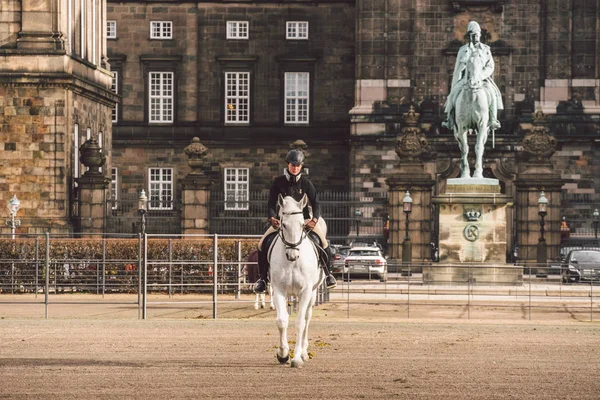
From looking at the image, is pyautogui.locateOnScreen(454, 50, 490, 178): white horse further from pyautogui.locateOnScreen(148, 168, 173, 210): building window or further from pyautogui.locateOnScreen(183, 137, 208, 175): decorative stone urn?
pyautogui.locateOnScreen(148, 168, 173, 210): building window

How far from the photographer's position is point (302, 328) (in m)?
20.1

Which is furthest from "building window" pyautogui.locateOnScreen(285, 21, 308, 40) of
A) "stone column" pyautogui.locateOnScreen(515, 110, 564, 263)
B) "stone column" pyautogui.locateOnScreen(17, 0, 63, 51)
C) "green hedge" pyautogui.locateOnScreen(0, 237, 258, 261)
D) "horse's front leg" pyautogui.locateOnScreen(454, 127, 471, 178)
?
"green hedge" pyautogui.locateOnScreen(0, 237, 258, 261)

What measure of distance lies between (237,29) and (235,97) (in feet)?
12.1

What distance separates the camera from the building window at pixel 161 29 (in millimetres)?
82000

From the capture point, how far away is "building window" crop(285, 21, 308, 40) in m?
81.9

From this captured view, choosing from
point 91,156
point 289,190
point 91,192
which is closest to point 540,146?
point 91,156

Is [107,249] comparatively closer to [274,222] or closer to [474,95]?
[474,95]

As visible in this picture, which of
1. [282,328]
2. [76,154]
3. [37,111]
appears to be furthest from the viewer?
[76,154]

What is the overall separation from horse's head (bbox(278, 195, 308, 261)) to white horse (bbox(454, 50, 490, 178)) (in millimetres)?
23321

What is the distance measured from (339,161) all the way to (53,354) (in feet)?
196

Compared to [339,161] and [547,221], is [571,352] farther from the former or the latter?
[339,161]

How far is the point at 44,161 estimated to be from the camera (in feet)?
160

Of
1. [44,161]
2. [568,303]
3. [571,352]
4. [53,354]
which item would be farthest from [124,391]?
[44,161]

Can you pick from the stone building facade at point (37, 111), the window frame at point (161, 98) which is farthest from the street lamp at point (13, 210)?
the window frame at point (161, 98)
